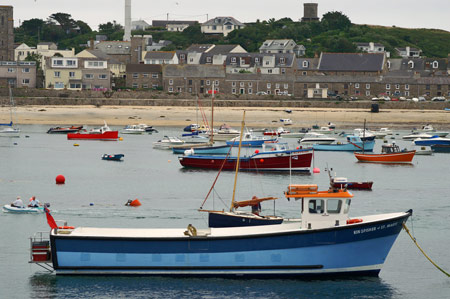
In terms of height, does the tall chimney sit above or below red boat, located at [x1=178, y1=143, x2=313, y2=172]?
above

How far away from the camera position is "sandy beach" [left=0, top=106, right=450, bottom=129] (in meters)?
107

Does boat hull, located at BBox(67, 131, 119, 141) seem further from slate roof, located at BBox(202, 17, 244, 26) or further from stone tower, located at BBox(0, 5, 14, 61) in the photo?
slate roof, located at BBox(202, 17, 244, 26)

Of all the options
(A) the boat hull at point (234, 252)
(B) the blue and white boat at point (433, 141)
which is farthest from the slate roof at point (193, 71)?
(A) the boat hull at point (234, 252)

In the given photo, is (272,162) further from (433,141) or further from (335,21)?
(335,21)

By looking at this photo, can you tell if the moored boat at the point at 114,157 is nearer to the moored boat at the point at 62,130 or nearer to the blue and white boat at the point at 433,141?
the moored boat at the point at 62,130

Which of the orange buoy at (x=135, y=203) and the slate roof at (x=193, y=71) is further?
the slate roof at (x=193, y=71)

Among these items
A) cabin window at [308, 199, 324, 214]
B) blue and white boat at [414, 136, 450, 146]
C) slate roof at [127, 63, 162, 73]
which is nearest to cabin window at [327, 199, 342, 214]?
cabin window at [308, 199, 324, 214]

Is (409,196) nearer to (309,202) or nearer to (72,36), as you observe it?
(309,202)

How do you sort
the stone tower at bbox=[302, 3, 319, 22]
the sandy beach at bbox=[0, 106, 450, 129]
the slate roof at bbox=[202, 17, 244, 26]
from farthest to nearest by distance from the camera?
the stone tower at bbox=[302, 3, 319, 22] → the slate roof at bbox=[202, 17, 244, 26] → the sandy beach at bbox=[0, 106, 450, 129]

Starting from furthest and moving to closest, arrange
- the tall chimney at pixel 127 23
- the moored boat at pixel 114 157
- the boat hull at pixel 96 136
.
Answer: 1. the tall chimney at pixel 127 23
2. the boat hull at pixel 96 136
3. the moored boat at pixel 114 157

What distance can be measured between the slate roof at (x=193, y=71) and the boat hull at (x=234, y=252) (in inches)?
3968

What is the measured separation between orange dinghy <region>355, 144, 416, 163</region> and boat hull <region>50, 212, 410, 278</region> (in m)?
41.4

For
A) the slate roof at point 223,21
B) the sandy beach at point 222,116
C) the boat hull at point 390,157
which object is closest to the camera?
the boat hull at point 390,157

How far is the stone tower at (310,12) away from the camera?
194 m
